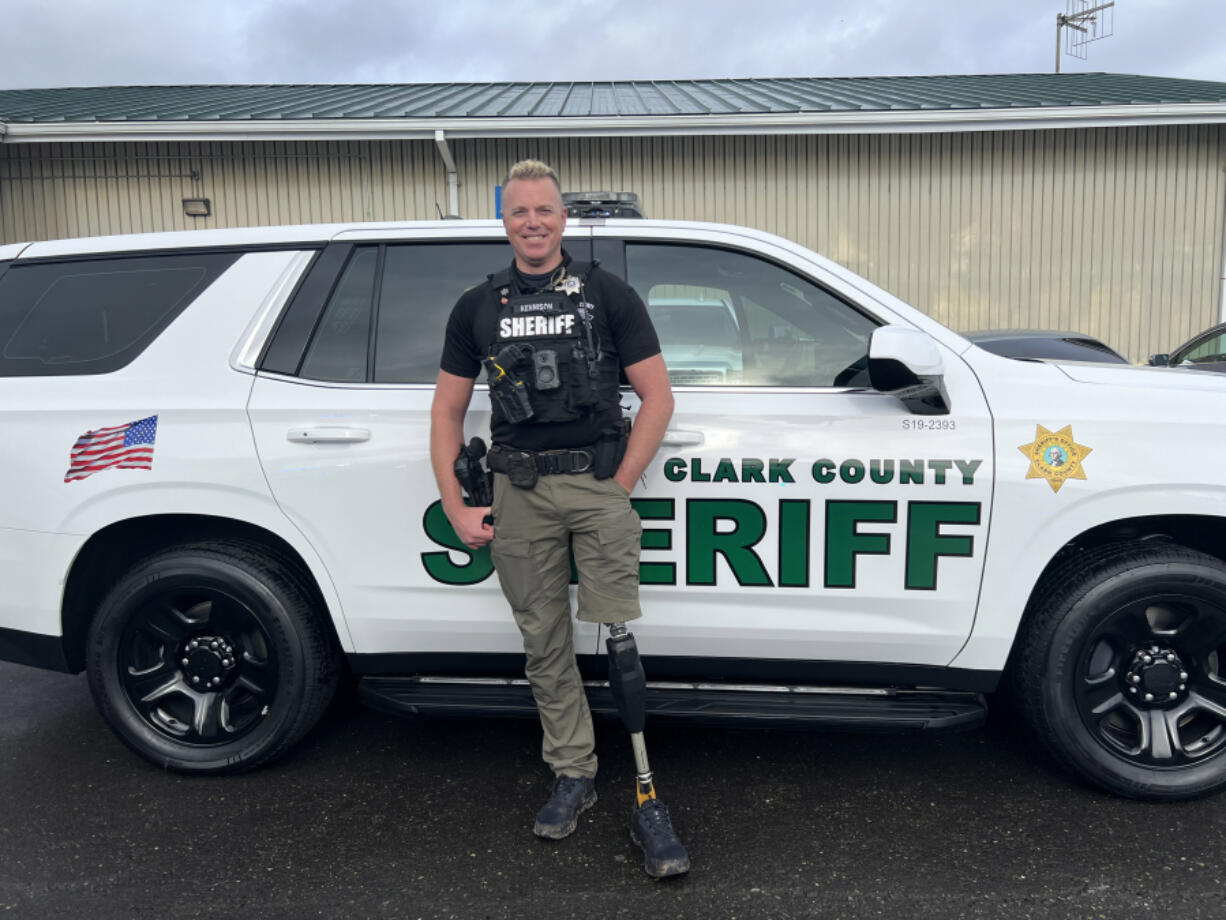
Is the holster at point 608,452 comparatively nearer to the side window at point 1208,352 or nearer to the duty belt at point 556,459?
the duty belt at point 556,459

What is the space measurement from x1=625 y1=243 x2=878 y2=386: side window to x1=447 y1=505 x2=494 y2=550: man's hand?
2.43 ft

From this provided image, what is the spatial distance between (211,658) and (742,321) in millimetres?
2066

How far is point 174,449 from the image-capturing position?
2914 mm

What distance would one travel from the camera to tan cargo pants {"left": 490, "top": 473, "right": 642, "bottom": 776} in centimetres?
262

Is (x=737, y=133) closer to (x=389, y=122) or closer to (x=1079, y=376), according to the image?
(x=389, y=122)

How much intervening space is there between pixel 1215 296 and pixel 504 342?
1078 cm

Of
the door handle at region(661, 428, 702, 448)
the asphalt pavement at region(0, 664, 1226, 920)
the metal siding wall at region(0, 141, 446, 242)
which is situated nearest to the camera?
the asphalt pavement at region(0, 664, 1226, 920)

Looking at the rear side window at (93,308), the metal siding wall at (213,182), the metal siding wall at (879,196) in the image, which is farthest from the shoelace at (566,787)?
the metal siding wall at (213,182)

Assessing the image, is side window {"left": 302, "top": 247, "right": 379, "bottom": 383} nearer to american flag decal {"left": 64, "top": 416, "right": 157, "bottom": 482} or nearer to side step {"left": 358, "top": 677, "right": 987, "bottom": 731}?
american flag decal {"left": 64, "top": 416, "right": 157, "bottom": 482}

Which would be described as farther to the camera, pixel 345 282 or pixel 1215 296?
pixel 1215 296

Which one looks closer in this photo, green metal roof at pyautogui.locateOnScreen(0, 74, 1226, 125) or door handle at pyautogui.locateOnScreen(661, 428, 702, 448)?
door handle at pyautogui.locateOnScreen(661, 428, 702, 448)

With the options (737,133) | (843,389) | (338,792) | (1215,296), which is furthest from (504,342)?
(1215,296)

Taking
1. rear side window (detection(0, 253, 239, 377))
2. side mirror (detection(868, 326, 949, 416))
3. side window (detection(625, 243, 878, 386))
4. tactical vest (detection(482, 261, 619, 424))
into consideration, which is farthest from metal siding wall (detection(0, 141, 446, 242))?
side mirror (detection(868, 326, 949, 416))

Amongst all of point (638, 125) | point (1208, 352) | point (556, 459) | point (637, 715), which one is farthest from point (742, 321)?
point (638, 125)
